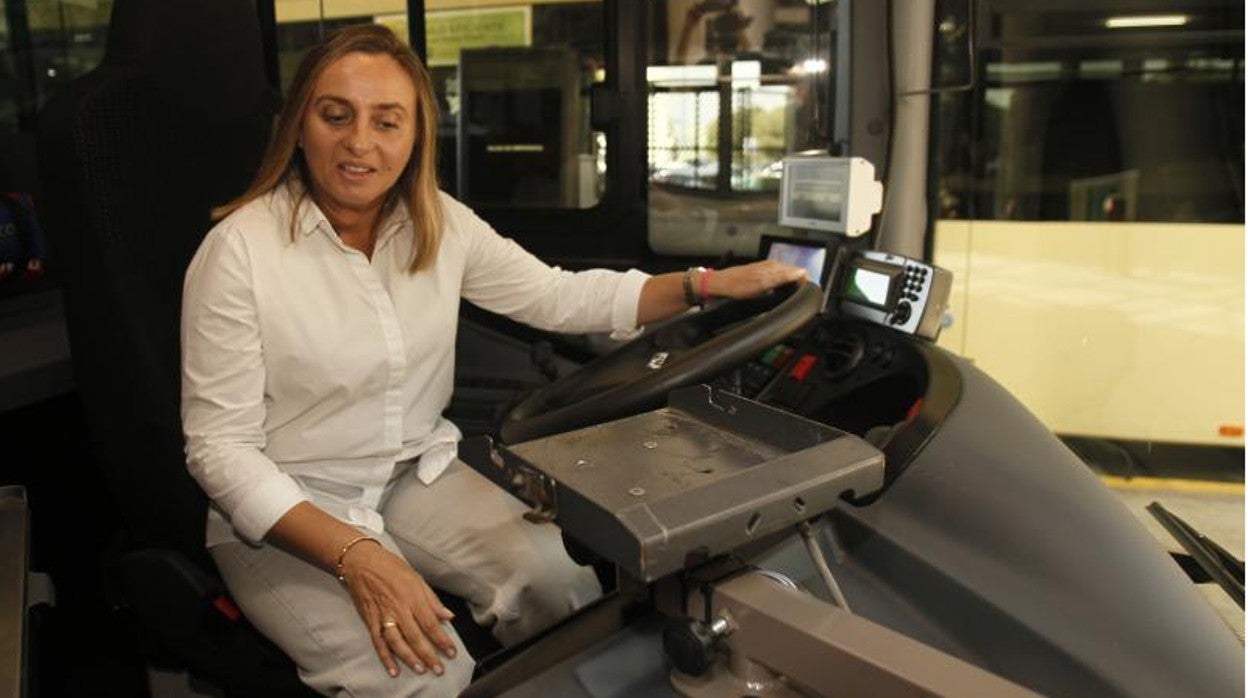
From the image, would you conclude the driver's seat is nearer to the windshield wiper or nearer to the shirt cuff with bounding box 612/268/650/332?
the shirt cuff with bounding box 612/268/650/332

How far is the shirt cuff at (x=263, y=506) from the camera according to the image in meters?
1.25

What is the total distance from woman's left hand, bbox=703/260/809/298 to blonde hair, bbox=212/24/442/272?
0.42 metres

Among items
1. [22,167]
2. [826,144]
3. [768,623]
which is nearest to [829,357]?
[826,144]

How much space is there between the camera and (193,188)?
5.06ft

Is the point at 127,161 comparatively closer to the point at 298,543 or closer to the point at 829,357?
the point at 298,543

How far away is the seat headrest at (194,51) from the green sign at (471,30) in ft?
3.99

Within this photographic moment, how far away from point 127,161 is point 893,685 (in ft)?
3.84

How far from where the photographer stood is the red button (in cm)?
164

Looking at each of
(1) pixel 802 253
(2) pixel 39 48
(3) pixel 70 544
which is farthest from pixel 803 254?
(2) pixel 39 48

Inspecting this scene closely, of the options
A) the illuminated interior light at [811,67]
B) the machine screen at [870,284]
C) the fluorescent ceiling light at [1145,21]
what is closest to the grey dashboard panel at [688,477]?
the machine screen at [870,284]

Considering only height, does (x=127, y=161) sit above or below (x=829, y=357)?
above

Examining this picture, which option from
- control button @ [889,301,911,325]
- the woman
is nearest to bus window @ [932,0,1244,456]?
control button @ [889,301,911,325]

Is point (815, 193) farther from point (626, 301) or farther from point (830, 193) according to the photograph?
point (626, 301)

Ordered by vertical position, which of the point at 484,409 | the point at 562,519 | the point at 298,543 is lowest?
the point at 484,409
